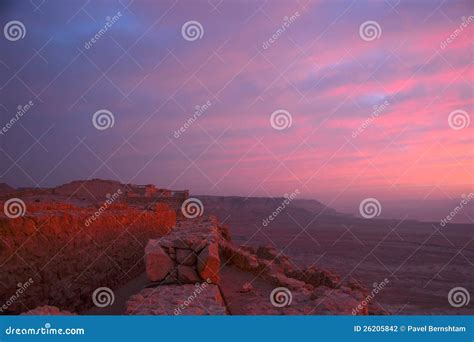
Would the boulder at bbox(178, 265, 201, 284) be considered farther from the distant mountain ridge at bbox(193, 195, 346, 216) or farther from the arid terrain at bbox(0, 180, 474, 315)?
the distant mountain ridge at bbox(193, 195, 346, 216)

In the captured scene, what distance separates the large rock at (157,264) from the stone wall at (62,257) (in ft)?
8.50

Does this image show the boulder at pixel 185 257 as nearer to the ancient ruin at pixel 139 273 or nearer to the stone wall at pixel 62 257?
the ancient ruin at pixel 139 273

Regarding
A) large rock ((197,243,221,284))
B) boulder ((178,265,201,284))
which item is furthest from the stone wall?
large rock ((197,243,221,284))

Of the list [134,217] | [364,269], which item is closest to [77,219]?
[134,217]

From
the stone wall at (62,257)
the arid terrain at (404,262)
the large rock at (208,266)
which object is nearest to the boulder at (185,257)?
the large rock at (208,266)

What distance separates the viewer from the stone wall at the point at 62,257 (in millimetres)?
6547

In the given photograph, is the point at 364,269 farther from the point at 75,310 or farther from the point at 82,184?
the point at 82,184

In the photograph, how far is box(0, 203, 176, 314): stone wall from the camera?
6.55m

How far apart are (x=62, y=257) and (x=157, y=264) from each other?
2838mm

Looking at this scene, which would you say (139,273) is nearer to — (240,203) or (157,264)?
(157,264)

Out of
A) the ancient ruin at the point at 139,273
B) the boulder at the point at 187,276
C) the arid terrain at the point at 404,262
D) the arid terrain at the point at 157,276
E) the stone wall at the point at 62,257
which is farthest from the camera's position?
the arid terrain at the point at 404,262

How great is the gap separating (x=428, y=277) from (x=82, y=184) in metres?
22.0

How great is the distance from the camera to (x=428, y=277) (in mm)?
15727

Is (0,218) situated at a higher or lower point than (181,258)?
lower
